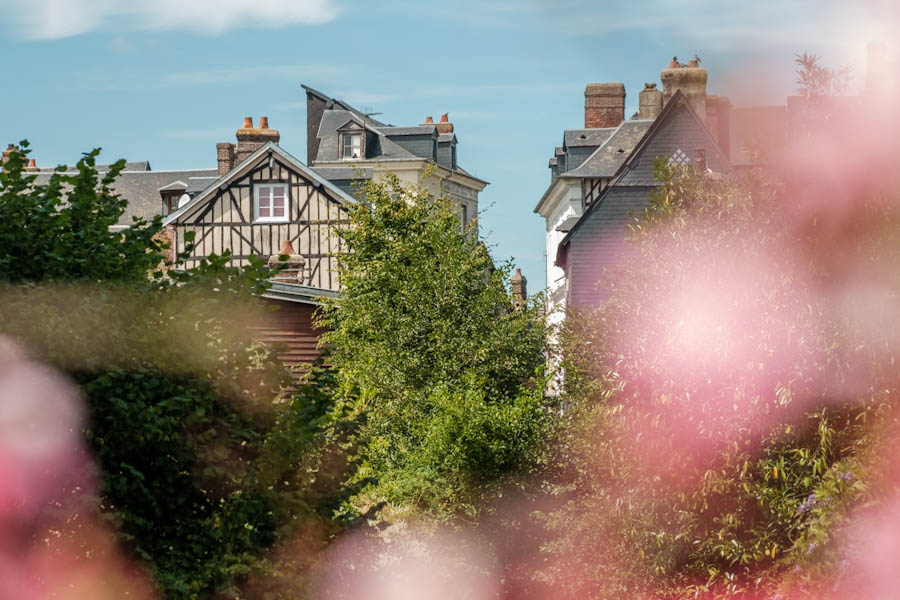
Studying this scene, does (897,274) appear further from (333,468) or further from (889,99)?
(333,468)

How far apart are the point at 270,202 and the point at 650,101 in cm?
1376

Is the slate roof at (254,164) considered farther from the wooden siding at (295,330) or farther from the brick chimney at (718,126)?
the wooden siding at (295,330)

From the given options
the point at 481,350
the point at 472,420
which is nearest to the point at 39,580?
the point at 472,420

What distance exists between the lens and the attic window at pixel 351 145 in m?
55.8

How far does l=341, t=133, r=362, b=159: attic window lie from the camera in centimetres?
5575

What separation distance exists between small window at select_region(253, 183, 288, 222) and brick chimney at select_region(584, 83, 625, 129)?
1316 centimetres

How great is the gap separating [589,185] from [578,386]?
27.6 meters

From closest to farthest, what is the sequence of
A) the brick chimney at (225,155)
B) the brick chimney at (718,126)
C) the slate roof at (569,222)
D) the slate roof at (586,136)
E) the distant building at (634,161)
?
the distant building at (634,161) < the brick chimney at (718,126) < the slate roof at (569,222) < the slate roof at (586,136) < the brick chimney at (225,155)

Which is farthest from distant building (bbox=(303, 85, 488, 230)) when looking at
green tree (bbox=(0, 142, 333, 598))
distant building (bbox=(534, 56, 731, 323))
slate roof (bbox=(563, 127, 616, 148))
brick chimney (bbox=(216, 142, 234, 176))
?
green tree (bbox=(0, 142, 333, 598))

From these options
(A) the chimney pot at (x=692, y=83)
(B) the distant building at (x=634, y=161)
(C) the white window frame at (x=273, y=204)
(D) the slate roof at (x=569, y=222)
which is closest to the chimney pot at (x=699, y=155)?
(B) the distant building at (x=634, y=161)

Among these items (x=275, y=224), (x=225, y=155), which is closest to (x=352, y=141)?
(x=225, y=155)

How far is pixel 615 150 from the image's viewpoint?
41125 millimetres

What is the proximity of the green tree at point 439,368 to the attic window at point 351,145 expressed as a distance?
25420mm

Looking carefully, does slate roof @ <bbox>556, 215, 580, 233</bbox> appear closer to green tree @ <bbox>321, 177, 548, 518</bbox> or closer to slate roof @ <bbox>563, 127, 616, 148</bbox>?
slate roof @ <bbox>563, 127, 616, 148</bbox>
